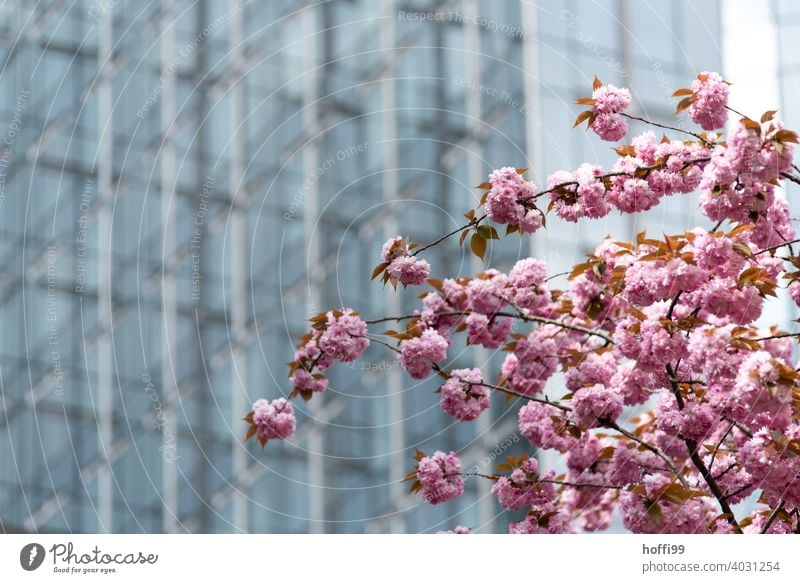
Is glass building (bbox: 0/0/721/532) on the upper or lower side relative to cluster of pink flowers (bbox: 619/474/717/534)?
upper

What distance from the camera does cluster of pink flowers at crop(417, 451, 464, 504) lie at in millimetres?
4117

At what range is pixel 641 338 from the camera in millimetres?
3682

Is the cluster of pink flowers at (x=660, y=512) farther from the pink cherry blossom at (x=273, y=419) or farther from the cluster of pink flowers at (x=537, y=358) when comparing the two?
the pink cherry blossom at (x=273, y=419)

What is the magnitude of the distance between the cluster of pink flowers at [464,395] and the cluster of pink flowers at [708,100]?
3.26 feet

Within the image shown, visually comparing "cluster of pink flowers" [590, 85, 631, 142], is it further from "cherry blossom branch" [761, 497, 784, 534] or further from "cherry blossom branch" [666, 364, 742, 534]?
"cherry blossom branch" [761, 497, 784, 534]

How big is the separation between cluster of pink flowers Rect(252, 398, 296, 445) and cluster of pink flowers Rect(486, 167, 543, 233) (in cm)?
96

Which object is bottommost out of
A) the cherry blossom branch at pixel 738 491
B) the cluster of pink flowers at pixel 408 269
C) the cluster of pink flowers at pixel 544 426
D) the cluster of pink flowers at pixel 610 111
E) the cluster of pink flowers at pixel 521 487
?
the cherry blossom branch at pixel 738 491

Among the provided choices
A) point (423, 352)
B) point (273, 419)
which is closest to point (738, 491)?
→ point (423, 352)

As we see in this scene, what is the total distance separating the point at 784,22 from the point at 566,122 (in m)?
2.91

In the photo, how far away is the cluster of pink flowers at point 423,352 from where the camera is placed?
420 centimetres

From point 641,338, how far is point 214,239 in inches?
412
